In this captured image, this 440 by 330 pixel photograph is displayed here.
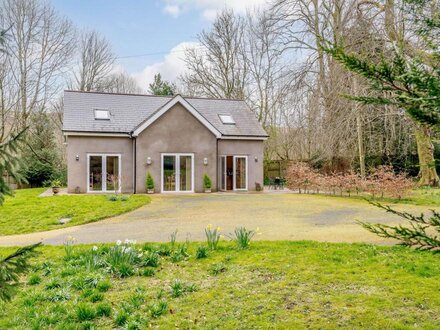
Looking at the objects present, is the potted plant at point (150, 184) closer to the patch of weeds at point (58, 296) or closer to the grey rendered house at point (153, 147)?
the grey rendered house at point (153, 147)

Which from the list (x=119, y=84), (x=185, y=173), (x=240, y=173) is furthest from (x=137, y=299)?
(x=119, y=84)

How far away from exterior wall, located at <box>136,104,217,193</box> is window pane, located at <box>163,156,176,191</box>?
1.15 ft

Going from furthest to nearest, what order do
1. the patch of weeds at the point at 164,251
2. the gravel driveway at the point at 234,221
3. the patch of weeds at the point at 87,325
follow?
1. the gravel driveway at the point at 234,221
2. the patch of weeds at the point at 164,251
3. the patch of weeds at the point at 87,325

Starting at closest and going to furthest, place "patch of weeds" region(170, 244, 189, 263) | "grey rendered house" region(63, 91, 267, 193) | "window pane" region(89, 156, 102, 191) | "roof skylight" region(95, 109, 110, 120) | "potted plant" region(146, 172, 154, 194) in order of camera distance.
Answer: "patch of weeds" region(170, 244, 189, 263), "potted plant" region(146, 172, 154, 194), "grey rendered house" region(63, 91, 267, 193), "window pane" region(89, 156, 102, 191), "roof skylight" region(95, 109, 110, 120)

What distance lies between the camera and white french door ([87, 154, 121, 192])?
843 inches

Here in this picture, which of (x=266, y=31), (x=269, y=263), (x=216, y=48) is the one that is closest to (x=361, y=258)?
(x=269, y=263)

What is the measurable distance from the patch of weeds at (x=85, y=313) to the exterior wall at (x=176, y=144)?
16.9 metres

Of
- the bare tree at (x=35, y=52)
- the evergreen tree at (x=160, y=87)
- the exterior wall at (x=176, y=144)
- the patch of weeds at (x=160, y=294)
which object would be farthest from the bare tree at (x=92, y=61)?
the patch of weeds at (x=160, y=294)

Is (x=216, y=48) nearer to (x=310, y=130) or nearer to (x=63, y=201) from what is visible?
(x=310, y=130)

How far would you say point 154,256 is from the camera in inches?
276

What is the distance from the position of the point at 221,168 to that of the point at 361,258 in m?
17.1

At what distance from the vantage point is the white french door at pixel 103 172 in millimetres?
21406

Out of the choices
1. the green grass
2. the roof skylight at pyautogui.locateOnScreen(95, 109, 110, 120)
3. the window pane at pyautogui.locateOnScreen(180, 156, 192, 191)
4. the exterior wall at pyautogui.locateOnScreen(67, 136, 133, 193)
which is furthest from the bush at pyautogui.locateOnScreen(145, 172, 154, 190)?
the roof skylight at pyautogui.locateOnScreen(95, 109, 110, 120)

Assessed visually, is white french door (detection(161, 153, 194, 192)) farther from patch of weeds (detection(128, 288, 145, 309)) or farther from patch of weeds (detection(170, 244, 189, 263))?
patch of weeds (detection(128, 288, 145, 309))
